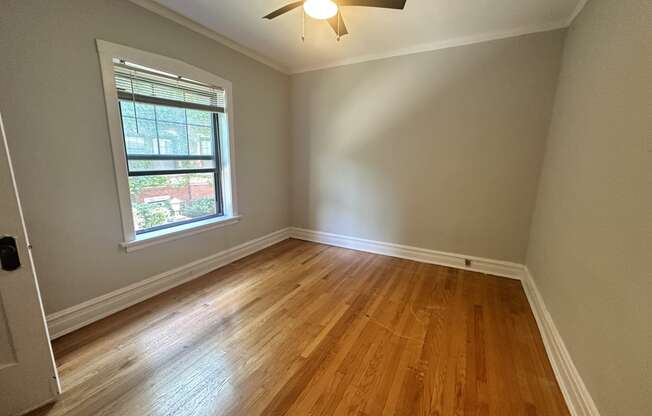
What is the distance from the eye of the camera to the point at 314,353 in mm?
1739

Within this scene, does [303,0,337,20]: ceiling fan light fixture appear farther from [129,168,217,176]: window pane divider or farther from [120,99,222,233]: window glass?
[129,168,217,176]: window pane divider

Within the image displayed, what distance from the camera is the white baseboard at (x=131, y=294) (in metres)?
1.88

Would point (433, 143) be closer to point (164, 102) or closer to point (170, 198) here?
point (164, 102)

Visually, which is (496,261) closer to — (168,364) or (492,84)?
(492,84)

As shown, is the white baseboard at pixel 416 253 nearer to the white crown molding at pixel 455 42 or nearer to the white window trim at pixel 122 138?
the white window trim at pixel 122 138

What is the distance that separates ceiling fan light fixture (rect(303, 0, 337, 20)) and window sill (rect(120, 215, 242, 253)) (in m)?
2.28

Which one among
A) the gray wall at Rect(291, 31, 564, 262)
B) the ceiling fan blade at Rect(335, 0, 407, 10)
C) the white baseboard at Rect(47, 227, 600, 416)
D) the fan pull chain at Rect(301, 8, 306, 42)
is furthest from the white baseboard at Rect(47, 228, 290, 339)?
the ceiling fan blade at Rect(335, 0, 407, 10)

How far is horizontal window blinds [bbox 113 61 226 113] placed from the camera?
6.87 feet

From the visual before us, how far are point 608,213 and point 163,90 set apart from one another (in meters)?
3.37

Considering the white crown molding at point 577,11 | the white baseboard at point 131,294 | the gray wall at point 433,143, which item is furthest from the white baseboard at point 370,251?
the white crown molding at point 577,11

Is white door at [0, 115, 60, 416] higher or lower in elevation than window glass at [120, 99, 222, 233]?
lower

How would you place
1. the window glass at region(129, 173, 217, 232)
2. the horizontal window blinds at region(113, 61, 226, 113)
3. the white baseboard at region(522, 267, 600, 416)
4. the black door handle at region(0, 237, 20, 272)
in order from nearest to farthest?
the black door handle at region(0, 237, 20, 272) → the white baseboard at region(522, 267, 600, 416) → the horizontal window blinds at region(113, 61, 226, 113) → the window glass at region(129, 173, 217, 232)

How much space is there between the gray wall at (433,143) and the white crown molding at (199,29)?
68cm

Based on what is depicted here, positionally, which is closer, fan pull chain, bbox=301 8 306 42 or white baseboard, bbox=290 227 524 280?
fan pull chain, bbox=301 8 306 42
